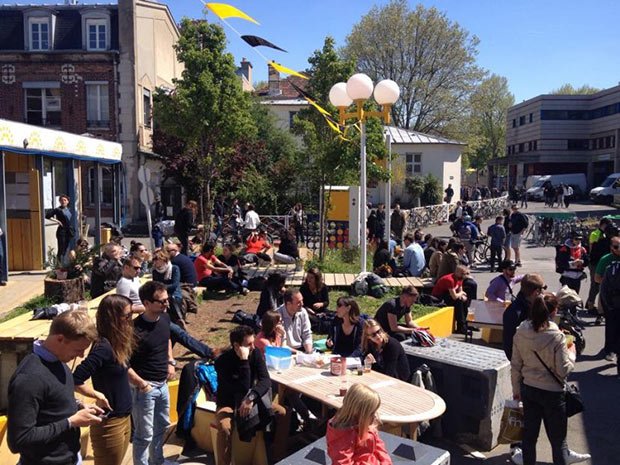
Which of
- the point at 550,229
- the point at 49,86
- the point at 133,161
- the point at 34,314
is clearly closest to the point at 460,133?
the point at 550,229

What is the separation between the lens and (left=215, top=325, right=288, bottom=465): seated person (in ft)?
15.7

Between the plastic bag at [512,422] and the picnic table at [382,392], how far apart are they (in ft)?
2.24

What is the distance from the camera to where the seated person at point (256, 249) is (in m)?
13.5

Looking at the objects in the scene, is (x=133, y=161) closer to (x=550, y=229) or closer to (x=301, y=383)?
(x=550, y=229)

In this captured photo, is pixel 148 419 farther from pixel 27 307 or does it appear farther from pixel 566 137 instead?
pixel 566 137

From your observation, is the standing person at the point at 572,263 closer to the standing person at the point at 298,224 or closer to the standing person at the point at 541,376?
the standing person at the point at 541,376

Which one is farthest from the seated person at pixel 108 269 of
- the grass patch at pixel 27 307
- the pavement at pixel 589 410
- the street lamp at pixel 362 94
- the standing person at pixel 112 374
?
the street lamp at pixel 362 94

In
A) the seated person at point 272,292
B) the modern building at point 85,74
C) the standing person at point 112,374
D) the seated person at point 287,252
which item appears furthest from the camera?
the modern building at point 85,74

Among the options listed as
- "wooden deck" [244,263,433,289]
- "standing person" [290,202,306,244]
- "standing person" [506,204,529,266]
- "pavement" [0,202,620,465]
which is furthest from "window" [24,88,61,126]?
"standing person" [506,204,529,266]

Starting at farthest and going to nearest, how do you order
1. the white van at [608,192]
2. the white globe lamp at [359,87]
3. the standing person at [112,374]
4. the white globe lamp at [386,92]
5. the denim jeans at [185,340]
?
the white van at [608,192] < the white globe lamp at [386,92] < the white globe lamp at [359,87] < the denim jeans at [185,340] < the standing person at [112,374]

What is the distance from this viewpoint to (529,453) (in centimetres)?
496

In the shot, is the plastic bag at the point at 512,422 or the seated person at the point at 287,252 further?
the seated person at the point at 287,252

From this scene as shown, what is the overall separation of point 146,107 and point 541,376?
2508 centimetres

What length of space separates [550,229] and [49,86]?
21.0 m
